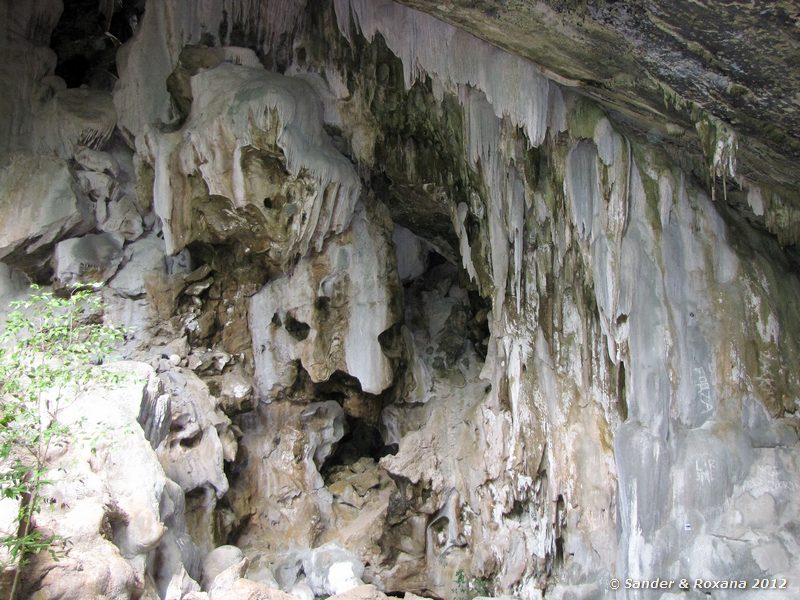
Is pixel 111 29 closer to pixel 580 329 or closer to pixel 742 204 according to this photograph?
pixel 580 329

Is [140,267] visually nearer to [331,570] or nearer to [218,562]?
[218,562]

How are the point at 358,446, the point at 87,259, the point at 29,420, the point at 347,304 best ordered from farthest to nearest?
the point at 358,446 → the point at 347,304 → the point at 87,259 → the point at 29,420

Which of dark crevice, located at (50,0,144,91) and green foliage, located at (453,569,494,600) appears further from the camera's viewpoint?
dark crevice, located at (50,0,144,91)

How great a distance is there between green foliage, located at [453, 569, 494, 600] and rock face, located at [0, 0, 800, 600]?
0.06 m

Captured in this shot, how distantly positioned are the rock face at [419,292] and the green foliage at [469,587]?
6 cm

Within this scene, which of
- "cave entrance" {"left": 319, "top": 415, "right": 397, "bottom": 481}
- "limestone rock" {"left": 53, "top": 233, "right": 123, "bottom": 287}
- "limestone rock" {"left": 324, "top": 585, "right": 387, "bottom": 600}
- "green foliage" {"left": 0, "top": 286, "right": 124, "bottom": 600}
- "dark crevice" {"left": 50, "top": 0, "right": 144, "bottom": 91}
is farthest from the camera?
"cave entrance" {"left": 319, "top": 415, "right": 397, "bottom": 481}

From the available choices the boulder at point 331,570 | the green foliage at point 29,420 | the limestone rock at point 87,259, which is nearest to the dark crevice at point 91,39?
the limestone rock at point 87,259

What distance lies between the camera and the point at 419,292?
44.4 feet

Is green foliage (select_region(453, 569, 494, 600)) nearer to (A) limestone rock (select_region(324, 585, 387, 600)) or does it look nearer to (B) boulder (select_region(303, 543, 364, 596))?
(B) boulder (select_region(303, 543, 364, 596))

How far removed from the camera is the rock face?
22.2 feet

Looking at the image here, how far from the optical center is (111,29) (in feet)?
42.3

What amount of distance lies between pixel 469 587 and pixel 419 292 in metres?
5.30

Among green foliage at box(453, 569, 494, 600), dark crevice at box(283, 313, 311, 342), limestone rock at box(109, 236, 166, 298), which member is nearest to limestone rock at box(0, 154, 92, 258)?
limestone rock at box(109, 236, 166, 298)

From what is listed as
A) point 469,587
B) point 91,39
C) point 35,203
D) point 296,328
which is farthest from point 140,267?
point 469,587
